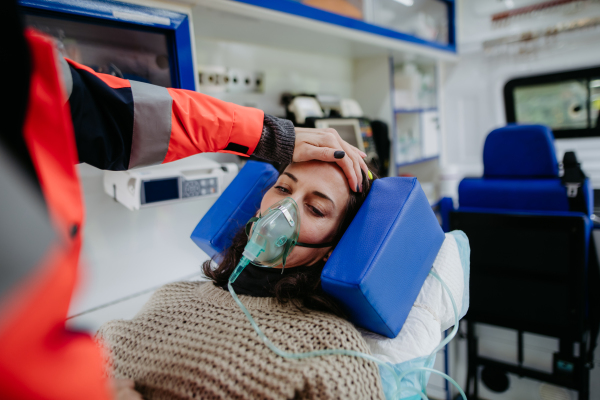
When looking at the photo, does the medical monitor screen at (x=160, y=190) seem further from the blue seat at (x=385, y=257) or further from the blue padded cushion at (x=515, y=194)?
the blue padded cushion at (x=515, y=194)

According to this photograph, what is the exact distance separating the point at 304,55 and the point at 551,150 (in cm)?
190

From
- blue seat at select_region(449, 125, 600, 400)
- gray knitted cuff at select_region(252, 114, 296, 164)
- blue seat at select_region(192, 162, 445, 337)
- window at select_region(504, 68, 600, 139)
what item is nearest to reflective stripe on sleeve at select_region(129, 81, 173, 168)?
gray knitted cuff at select_region(252, 114, 296, 164)

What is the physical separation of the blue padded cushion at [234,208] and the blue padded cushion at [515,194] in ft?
4.65

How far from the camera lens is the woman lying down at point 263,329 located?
74 centimetres

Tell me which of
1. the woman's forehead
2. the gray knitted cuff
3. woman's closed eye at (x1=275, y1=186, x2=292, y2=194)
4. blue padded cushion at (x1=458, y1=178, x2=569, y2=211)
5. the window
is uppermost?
the window

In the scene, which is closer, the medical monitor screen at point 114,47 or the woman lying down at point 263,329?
the woman lying down at point 263,329

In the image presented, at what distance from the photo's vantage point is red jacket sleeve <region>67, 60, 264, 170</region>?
894 mm

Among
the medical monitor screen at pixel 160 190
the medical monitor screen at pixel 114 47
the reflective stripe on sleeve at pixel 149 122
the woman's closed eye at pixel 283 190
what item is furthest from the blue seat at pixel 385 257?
the medical monitor screen at pixel 114 47

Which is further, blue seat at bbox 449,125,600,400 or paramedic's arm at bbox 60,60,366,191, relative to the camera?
blue seat at bbox 449,125,600,400

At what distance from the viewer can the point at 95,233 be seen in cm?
167

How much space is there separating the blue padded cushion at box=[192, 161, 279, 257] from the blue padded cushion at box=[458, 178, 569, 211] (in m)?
1.42

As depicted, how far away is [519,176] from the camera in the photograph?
225 cm

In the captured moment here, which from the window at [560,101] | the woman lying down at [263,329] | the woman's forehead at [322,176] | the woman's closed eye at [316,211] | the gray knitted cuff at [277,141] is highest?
the window at [560,101]

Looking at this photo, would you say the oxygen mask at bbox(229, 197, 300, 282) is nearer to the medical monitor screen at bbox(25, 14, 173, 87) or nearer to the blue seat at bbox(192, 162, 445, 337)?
the blue seat at bbox(192, 162, 445, 337)
